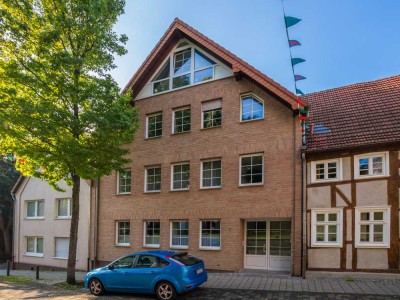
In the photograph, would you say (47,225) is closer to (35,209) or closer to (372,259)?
(35,209)

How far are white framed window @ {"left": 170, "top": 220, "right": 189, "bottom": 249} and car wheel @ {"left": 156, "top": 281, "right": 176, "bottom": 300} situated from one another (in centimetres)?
568

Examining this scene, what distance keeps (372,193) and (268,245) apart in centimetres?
458

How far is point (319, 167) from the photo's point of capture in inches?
556

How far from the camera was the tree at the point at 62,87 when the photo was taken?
13211mm

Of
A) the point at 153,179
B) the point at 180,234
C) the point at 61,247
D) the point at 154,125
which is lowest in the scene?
the point at 61,247

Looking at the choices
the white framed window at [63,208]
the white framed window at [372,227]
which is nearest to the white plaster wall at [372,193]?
the white framed window at [372,227]

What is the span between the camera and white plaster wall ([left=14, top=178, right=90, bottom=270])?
65.9ft

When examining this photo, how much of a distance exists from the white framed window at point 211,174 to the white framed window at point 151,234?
127 inches

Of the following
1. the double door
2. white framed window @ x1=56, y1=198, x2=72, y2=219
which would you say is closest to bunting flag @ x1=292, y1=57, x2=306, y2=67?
the double door

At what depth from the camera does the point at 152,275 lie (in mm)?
11117

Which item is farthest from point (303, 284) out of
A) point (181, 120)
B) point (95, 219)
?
point (95, 219)

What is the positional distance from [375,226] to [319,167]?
2.79m

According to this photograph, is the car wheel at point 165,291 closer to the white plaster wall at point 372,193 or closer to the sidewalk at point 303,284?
the sidewalk at point 303,284

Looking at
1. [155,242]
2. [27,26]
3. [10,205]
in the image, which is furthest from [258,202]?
[10,205]
